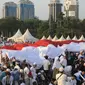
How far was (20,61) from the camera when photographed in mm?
17984

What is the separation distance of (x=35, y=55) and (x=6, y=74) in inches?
186

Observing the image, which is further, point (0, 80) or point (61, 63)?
point (61, 63)

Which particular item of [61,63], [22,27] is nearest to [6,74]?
[61,63]

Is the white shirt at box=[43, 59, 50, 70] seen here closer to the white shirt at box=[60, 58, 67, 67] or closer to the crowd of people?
A: the crowd of people

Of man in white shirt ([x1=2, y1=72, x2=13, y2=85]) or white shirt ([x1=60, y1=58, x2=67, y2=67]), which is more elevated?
white shirt ([x1=60, y1=58, x2=67, y2=67])

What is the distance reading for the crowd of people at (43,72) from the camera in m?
14.1

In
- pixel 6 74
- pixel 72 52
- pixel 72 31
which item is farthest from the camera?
pixel 72 31

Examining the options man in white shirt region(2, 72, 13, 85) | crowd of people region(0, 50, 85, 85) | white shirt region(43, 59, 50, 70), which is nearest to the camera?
crowd of people region(0, 50, 85, 85)

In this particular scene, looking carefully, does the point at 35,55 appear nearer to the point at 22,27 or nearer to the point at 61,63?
the point at 61,63

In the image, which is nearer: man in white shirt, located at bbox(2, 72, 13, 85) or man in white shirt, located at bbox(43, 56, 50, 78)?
man in white shirt, located at bbox(2, 72, 13, 85)

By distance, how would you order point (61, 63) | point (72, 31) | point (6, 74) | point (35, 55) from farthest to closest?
point (72, 31)
point (35, 55)
point (61, 63)
point (6, 74)

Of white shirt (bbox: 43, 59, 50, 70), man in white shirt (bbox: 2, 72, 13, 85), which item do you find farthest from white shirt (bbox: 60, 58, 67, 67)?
man in white shirt (bbox: 2, 72, 13, 85)

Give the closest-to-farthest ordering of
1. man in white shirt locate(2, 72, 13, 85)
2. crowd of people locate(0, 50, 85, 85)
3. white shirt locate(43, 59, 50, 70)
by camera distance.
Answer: crowd of people locate(0, 50, 85, 85) → man in white shirt locate(2, 72, 13, 85) → white shirt locate(43, 59, 50, 70)

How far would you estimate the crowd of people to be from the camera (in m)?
14.1
